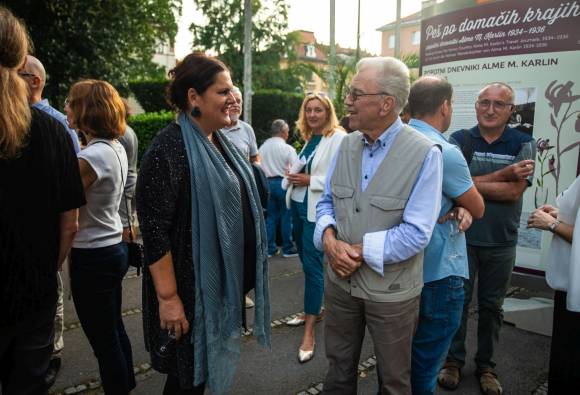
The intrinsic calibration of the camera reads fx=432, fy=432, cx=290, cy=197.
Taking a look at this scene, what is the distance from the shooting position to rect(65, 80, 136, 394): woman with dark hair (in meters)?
2.43

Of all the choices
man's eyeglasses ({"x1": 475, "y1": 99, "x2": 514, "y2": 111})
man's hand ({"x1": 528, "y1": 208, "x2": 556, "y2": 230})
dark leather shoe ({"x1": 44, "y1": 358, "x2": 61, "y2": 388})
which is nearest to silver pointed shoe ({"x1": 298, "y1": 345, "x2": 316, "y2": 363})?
dark leather shoe ({"x1": 44, "y1": 358, "x2": 61, "y2": 388})

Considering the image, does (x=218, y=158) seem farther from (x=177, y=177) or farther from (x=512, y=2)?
(x=512, y=2)

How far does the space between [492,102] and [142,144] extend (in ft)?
34.3

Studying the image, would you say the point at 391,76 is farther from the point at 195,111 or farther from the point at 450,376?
the point at 450,376

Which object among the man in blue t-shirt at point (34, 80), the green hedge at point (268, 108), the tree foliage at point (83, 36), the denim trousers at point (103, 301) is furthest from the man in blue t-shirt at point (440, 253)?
the green hedge at point (268, 108)

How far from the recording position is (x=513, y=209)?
309cm

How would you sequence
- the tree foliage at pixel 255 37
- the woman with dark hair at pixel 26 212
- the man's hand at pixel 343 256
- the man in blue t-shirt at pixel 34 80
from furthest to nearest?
the tree foliage at pixel 255 37 < the man in blue t-shirt at pixel 34 80 < the man's hand at pixel 343 256 < the woman with dark hair at pixel 26 212

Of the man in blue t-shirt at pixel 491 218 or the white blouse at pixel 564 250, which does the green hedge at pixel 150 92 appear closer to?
the man in blue t-shirt at pixel 491 218

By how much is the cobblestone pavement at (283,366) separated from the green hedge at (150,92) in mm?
16545

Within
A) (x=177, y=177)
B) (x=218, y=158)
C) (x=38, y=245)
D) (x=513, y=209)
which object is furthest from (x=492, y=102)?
(x=38, y=245)

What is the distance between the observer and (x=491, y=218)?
10.1 ft

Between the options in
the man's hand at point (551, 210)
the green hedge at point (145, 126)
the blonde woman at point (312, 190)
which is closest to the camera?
the man's hand at point (551, 210)

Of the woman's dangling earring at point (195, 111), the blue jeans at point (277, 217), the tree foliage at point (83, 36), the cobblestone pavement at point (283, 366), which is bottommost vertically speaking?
the cobblestone pavement at point (283, 366)

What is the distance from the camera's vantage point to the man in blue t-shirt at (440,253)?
224cm
